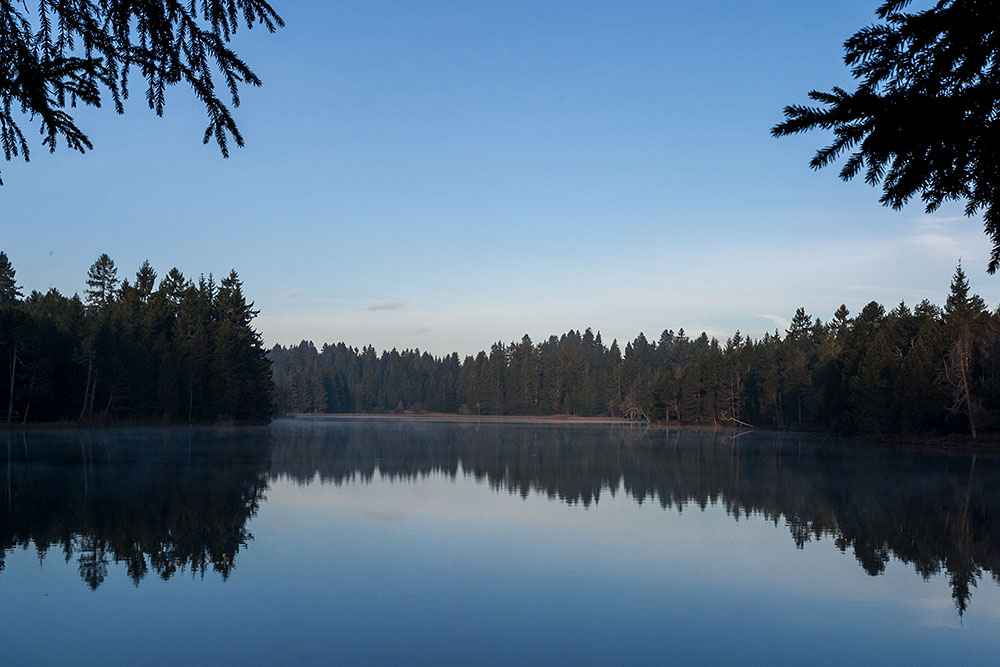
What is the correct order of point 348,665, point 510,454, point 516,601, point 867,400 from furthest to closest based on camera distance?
point 867,400 < point 510,454 < point 516,601 < point 348,665

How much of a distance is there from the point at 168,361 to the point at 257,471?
5143 cm

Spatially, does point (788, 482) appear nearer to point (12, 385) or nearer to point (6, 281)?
point (12, 385)

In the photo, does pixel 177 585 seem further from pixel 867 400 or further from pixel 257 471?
pixel 867 400

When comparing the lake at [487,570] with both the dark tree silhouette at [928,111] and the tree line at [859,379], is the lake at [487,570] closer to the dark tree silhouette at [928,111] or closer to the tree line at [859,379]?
the dark tree silhouette at [928,111]

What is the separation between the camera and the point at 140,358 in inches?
3081

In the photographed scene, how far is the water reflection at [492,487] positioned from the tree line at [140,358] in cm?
1565

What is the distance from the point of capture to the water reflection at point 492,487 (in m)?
17.0

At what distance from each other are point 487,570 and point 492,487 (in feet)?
46.3

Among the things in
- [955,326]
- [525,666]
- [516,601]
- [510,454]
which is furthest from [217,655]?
[955,326]

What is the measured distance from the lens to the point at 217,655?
998cm

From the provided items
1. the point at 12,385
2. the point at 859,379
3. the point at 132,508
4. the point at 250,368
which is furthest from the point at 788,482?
the point at 250,368

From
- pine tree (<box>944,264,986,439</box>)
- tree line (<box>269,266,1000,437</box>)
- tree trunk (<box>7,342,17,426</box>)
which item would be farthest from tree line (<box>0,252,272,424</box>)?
pine tree (<box>944,264,986,439</box>)

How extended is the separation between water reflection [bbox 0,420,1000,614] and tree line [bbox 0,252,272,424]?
51.3ft

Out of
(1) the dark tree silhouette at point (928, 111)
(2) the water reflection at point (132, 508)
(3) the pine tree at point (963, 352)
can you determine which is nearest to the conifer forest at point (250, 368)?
(3) the pine tree at point (963, 352)
